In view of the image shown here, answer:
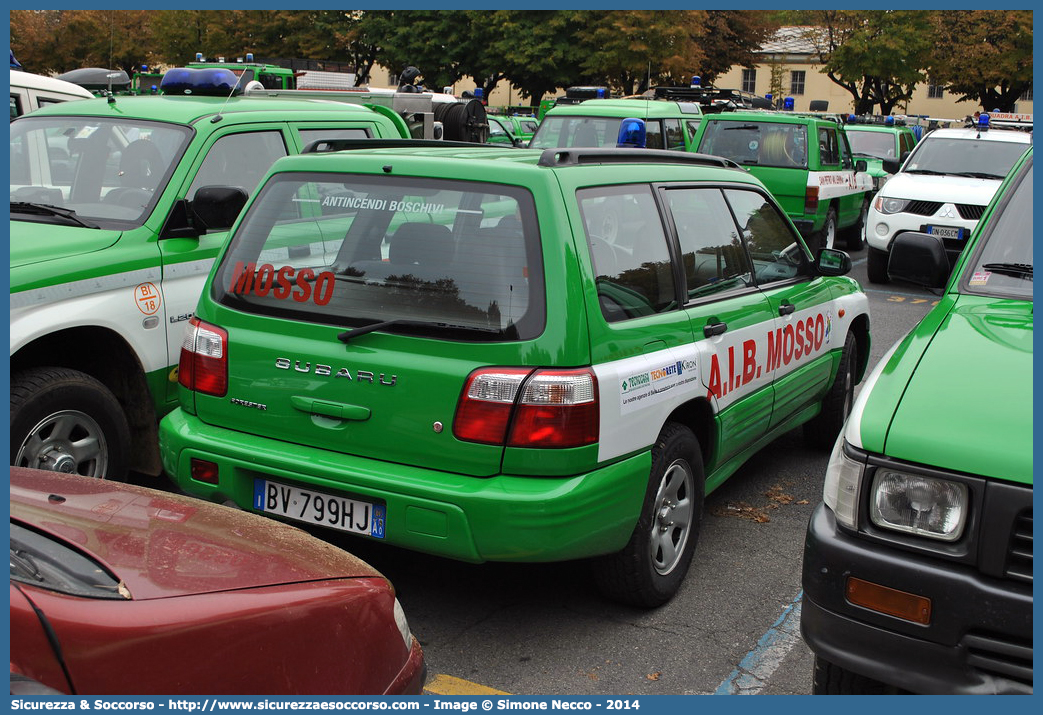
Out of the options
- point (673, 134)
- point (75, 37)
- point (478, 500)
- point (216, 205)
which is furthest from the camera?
point (75, 37)

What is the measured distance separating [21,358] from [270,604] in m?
2.98

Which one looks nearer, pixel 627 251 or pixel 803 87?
pixel 627 251

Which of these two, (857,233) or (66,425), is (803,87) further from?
(66,425)

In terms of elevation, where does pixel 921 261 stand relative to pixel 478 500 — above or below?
above

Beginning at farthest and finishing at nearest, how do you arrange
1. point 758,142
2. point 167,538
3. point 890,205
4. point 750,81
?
point 750,81 < point 758,142 < point 890,205 < point 167,538

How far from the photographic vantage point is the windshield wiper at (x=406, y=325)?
145 inches

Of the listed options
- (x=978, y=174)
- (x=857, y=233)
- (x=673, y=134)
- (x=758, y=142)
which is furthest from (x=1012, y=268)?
(x=857, y=233)

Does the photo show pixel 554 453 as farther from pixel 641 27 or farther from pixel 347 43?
pixel 347 43

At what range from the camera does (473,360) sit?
366 cm

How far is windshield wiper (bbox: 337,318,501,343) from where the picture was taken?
12.1 ft

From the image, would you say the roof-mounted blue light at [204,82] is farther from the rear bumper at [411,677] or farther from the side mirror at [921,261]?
the rear bumper at [411,677]

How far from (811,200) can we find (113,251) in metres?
11.3

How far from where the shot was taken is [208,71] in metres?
7.56
